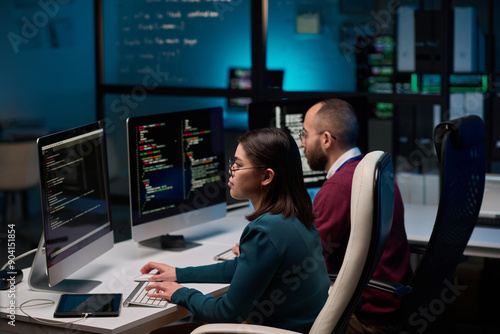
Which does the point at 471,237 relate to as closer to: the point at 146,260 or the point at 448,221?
the point at 448,221

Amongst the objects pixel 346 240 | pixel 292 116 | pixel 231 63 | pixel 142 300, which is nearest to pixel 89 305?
pixel 142 300

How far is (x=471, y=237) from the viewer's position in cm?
295

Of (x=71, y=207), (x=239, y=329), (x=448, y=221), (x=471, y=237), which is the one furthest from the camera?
(x=471, y=237)

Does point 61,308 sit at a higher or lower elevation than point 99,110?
lower

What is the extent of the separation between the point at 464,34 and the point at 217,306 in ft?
8.46

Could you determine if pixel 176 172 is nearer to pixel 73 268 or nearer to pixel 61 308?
pixel 73 268

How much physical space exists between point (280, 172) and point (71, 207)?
0.72m

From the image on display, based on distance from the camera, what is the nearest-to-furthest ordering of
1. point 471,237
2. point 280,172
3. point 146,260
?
1. point 280,172
2. point 146,260
3. point 471,237

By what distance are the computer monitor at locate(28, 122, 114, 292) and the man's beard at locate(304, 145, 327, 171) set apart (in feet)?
2.66

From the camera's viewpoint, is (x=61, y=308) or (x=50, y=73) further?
(x=50, y=73)

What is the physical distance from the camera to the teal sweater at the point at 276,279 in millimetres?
1819

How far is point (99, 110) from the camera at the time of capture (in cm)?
462

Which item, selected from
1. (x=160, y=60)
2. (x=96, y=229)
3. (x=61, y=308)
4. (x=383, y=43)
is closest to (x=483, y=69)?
(x=383, y=43)

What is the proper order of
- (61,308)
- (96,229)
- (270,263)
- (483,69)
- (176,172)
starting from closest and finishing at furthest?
1. (270,263)
2. (61,308)
3. (96,229)
4. (176,172)
5. (483,69)
